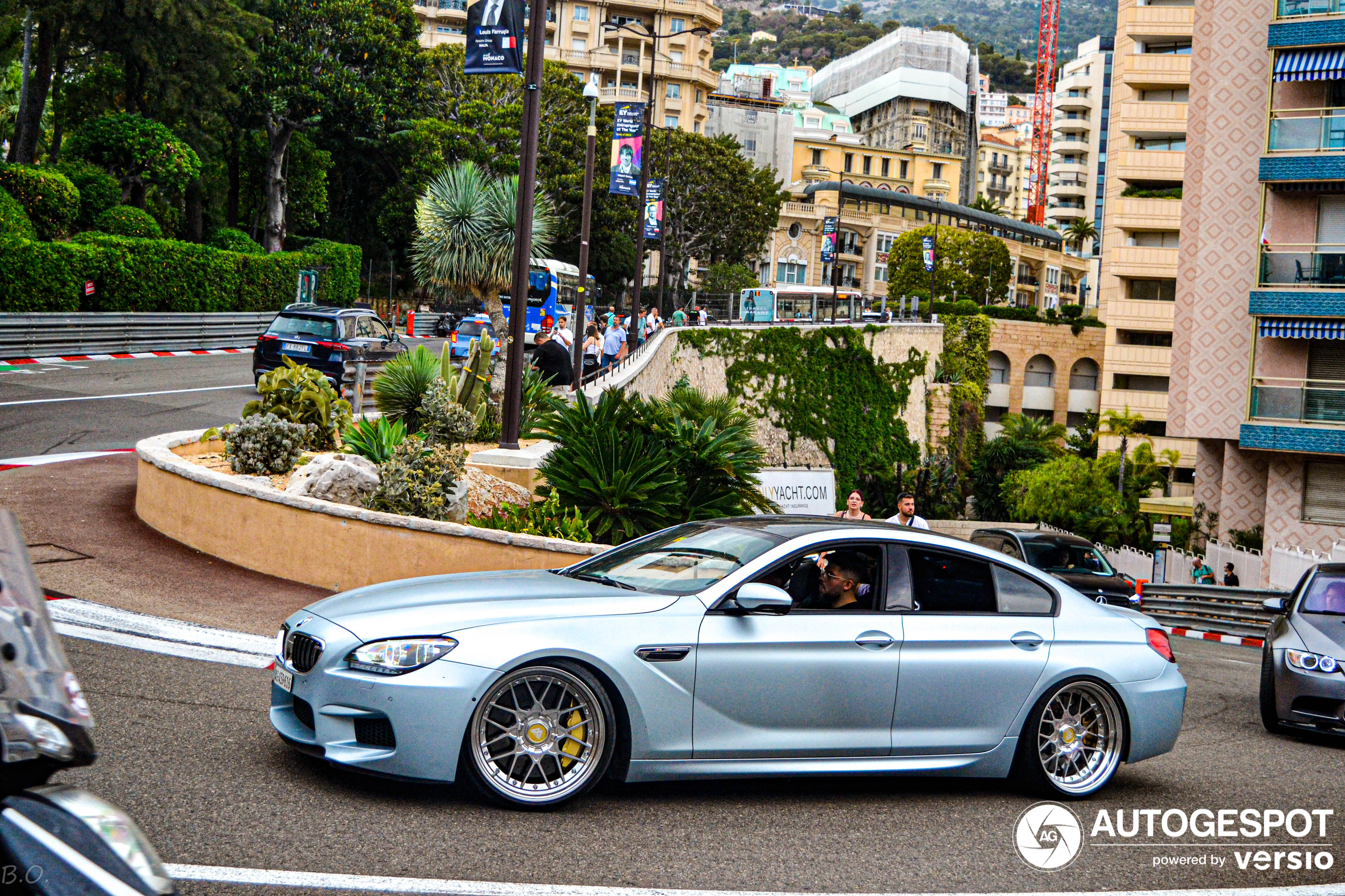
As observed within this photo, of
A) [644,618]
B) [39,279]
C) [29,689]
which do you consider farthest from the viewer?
[39,279]

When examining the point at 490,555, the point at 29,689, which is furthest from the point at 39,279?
the point at 29,689

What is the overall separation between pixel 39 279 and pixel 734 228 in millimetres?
53442

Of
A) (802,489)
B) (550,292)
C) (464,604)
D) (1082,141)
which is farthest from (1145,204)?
(1082,141)

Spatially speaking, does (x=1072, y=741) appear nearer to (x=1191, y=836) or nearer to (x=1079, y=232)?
(x=1191, y=836)

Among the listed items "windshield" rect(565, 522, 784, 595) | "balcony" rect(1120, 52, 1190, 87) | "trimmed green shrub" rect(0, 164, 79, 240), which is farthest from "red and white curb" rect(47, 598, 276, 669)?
"balcony" rect(1120, 52, 1190, 87)

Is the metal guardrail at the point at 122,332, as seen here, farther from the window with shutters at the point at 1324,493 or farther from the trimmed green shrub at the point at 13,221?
the window with shutters at the point at 1324,493

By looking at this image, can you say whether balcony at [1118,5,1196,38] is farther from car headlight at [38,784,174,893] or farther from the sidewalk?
car headlight at [38,784,174,893]

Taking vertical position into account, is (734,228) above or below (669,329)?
above

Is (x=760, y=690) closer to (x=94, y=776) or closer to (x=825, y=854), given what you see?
(x=825, y=854)

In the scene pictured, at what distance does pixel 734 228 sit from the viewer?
80625mm

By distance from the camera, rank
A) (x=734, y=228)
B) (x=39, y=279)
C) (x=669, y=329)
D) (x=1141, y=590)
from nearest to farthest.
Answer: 1. (x=1141, y=590)
2. (x=39, y=279)
3. (x=669, y=329)
4. (x=734, y=228)

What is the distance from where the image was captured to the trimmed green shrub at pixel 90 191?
4078 centimetres

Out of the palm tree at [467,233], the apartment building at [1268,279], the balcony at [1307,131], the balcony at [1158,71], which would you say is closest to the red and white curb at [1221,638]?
the apartment building at [1268,279]

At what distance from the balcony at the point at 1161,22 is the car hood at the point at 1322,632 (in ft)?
169
